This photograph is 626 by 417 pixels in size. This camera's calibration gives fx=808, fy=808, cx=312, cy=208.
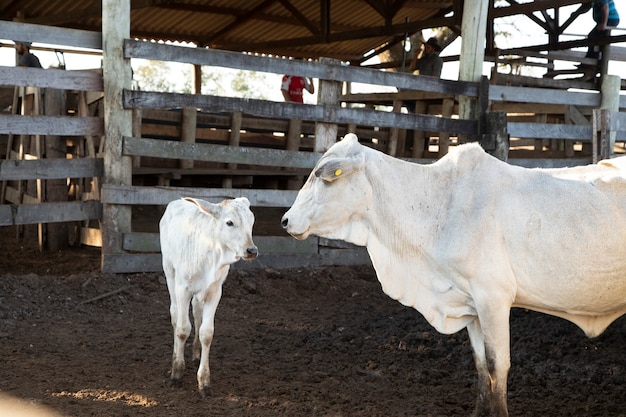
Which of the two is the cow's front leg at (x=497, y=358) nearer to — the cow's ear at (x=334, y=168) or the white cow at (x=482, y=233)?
the white cow at (x=482, y=233)

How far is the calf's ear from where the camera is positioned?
457 centimetres

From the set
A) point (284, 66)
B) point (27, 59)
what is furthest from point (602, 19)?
point (27, 59)

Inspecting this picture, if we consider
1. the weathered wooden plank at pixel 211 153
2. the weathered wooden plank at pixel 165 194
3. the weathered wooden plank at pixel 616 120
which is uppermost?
the weathered wooden plank at pixel 616 120

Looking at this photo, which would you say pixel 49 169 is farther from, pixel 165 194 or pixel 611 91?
pixel 611 91

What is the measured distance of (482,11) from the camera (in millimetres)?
9461

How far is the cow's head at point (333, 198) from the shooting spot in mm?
4645

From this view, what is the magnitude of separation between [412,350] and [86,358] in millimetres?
2481

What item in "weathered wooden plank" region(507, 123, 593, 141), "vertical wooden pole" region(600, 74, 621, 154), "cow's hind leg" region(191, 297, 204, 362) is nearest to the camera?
"cow's hind leg" region(191, 297, 204, 362)

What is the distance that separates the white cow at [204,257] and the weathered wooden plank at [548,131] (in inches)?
190

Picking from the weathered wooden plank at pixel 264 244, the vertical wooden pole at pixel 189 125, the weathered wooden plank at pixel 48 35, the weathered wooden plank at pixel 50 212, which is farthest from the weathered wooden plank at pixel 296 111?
the vertical wooden pole at pixel 189 125

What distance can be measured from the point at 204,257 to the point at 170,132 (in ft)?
18.9

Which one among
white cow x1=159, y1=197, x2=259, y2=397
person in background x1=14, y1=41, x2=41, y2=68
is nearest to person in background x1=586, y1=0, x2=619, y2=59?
person in background x1=14, y1=41, x2=41, y2=68

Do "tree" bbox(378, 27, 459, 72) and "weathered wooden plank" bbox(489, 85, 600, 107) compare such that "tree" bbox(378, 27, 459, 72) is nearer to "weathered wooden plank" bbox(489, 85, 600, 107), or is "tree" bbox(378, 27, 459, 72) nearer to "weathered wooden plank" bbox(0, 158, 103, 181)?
"weathered wooden plank" bbox(489, 85, 600, 107)

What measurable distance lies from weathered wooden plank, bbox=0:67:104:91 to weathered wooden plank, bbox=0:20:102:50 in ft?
0.92
